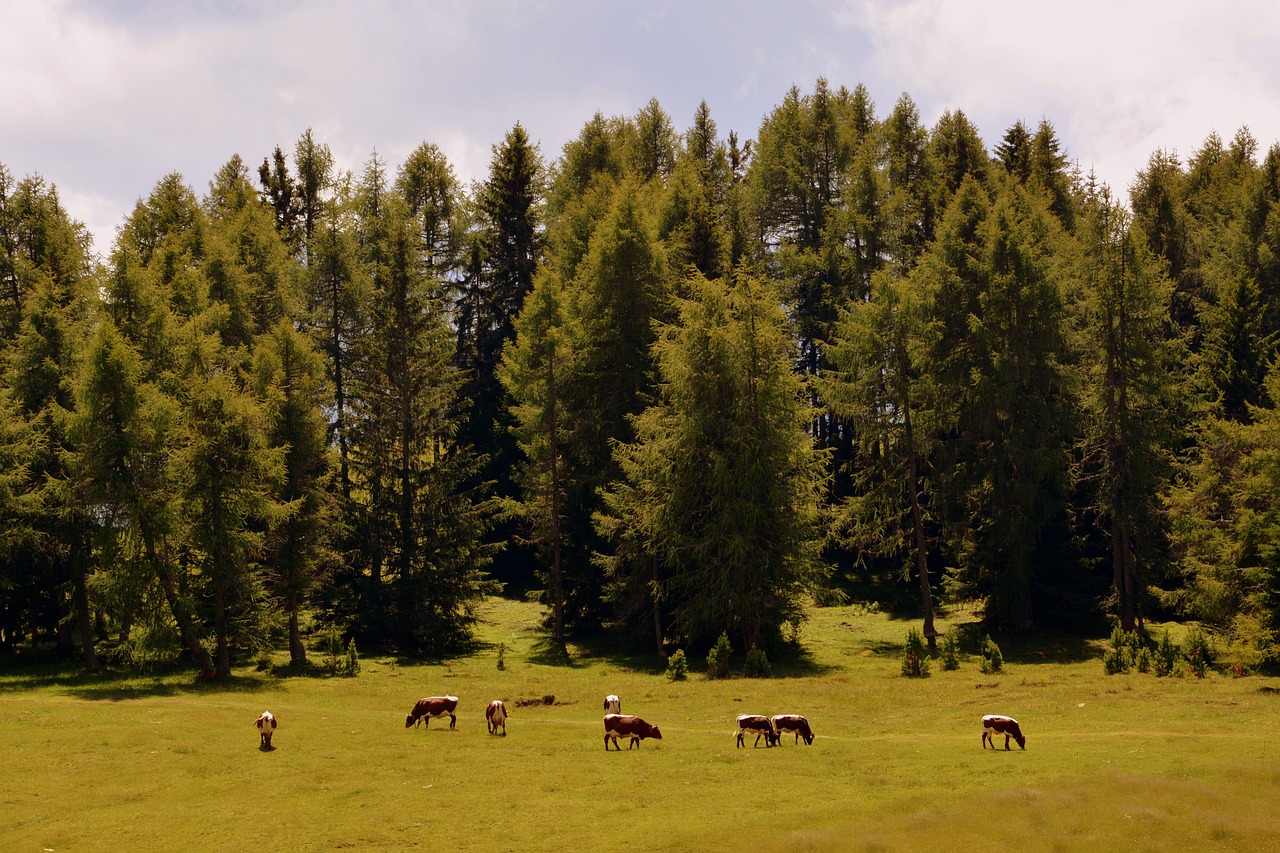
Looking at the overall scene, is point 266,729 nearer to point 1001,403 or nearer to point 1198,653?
point 1198,653

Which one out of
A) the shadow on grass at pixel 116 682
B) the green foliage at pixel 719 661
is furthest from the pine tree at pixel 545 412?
the shadow on grass at pixel 116 682

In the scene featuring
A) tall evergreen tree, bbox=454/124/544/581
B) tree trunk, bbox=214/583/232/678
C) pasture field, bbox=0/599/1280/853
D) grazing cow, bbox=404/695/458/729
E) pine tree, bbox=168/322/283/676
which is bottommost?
pasture field, bbox=0/599/1280/853

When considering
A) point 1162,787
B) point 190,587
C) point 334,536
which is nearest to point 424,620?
point 334,536

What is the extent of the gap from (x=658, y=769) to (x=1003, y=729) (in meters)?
9.20

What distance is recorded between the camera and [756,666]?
3944cm

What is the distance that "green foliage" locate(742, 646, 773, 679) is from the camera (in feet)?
129

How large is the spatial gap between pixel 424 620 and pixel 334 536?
6.61 meters

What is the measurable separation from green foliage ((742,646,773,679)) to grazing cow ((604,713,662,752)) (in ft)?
46.4

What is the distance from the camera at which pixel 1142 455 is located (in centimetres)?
4697

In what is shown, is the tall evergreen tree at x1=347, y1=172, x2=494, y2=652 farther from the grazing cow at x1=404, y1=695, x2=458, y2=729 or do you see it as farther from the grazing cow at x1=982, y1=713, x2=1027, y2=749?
the grazing cow at x1=982, y1=713, x2=1027, y2=749

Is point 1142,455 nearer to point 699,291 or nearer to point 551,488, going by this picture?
point 699,291

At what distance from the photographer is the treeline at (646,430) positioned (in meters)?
39.8

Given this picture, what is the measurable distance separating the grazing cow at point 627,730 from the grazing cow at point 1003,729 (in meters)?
8.80

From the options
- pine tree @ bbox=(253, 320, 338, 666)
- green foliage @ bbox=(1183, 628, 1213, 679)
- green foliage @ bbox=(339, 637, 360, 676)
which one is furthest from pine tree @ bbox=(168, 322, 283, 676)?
green foliage @ bbox=(1183, 628, 1213, 679)
